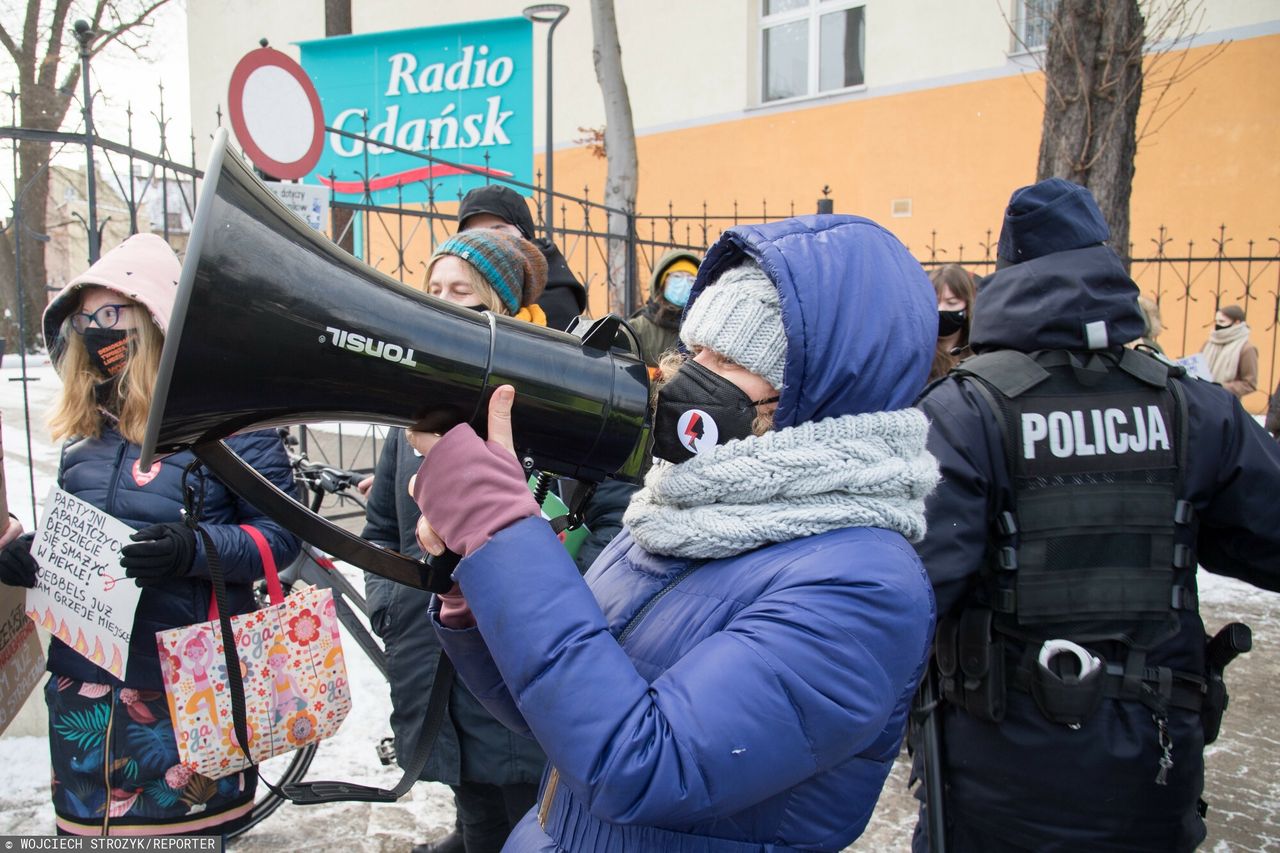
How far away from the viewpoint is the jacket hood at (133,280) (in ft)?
7.09

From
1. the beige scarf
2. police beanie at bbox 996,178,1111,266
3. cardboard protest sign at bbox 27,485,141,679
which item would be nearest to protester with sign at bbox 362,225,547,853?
cardboard protest sign at bbox 27,485,141,679

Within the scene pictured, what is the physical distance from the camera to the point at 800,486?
3.67 feet

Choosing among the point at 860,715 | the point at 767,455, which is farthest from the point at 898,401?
the point at 860,715

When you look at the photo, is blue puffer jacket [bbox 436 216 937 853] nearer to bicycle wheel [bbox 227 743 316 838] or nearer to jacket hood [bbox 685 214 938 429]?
jacket hood [bbox 685 214 938 429]

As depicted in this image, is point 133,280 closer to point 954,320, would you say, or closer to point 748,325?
point 748,325

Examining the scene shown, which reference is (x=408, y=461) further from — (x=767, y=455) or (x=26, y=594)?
(x=767, y=455)

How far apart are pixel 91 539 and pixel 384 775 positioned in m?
1.59

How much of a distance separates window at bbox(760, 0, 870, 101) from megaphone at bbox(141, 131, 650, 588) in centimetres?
1122

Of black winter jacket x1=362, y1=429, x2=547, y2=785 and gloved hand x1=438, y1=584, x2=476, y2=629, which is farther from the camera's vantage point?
black winter jacket x1=362, y1=429, x2=547, y2=785

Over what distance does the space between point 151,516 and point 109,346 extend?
0.40 meters

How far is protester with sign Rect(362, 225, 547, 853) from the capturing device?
2.18 meters

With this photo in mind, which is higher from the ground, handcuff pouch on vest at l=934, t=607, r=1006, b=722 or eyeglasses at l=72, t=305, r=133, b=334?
eyeglasses at l=72, t=305, r=133, b=334

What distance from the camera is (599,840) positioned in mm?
1156

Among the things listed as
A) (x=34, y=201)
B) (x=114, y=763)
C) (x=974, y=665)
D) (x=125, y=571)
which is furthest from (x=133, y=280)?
(x=34, y=201)
